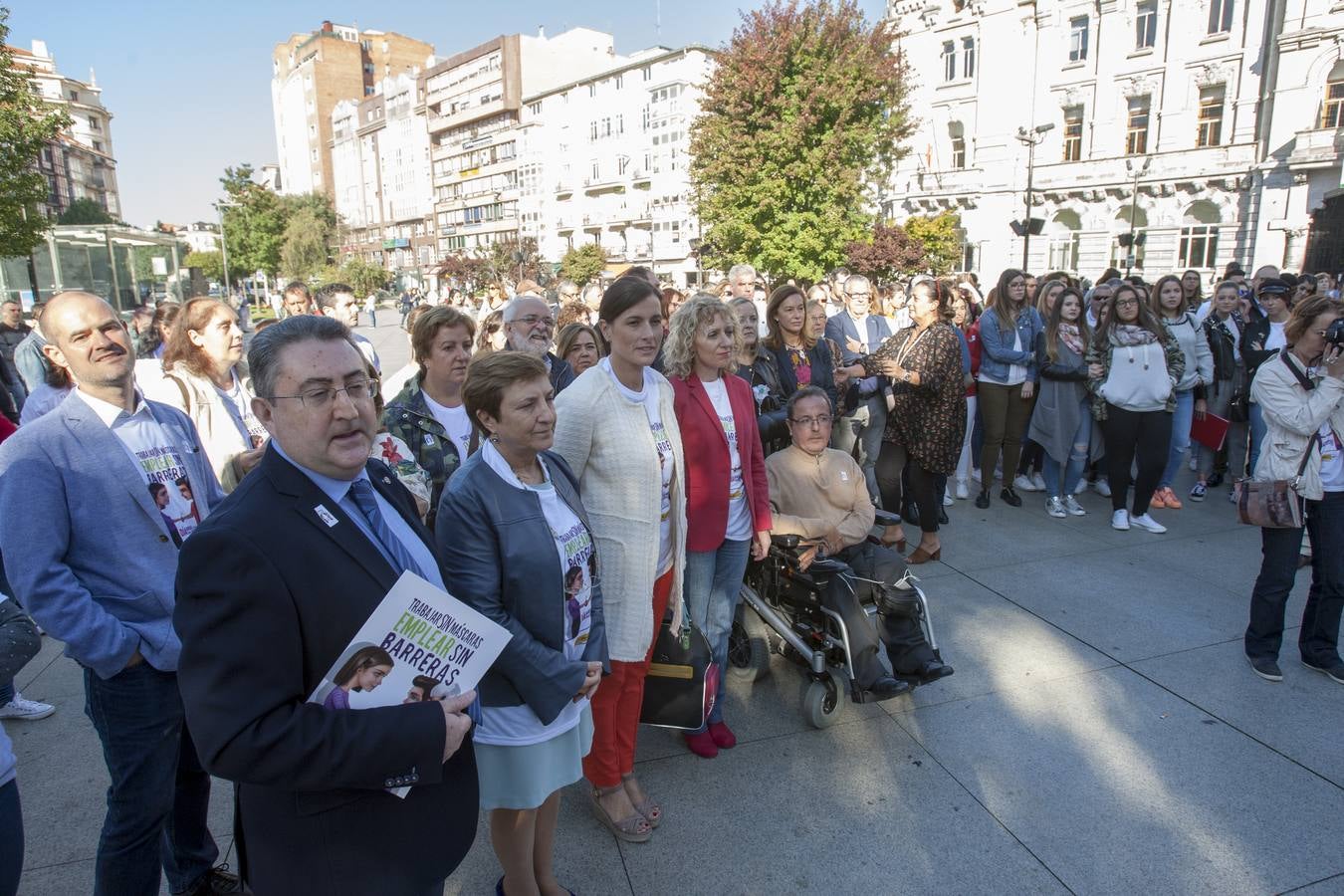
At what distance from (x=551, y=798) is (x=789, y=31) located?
27.0 m

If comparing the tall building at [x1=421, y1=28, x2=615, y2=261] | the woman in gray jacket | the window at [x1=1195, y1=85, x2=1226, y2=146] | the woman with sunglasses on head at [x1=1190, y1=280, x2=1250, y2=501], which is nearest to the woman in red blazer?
the woman in gray jacket

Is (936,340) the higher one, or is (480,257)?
(480,257)

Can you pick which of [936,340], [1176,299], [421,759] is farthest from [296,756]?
[1176,299]

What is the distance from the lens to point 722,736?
353 centimetres

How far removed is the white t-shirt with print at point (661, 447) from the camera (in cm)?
299

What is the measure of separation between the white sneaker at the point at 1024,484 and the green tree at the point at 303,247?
5130cm

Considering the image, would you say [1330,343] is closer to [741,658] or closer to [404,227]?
[741,658]

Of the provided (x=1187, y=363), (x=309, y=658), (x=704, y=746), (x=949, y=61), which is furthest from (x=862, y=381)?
(x=949, y=61)

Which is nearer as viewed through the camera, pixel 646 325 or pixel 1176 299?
pixel 646 325

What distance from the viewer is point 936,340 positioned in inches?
223

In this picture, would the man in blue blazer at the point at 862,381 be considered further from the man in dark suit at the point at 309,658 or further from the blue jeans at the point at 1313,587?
the man in dark suit at the point at 309,658

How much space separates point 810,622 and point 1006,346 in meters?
4.09

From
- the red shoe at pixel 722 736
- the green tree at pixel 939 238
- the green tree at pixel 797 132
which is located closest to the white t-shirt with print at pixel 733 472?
the red shoe at pixel 722 736

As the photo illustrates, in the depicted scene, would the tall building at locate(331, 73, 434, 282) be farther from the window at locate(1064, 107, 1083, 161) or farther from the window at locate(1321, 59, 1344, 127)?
the window at locate(1321, 59, 1344, 127)
